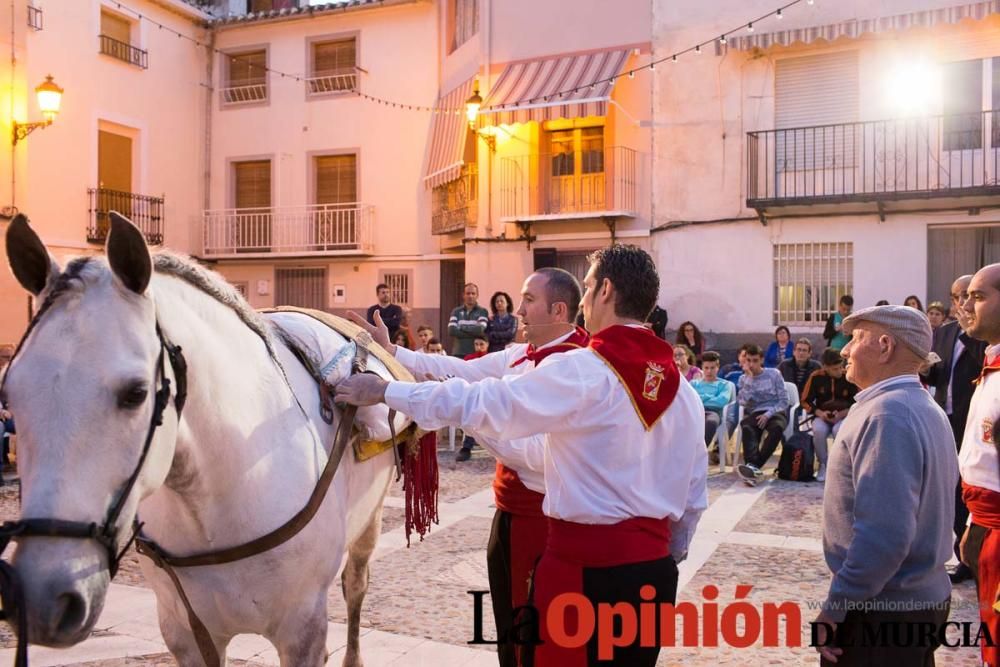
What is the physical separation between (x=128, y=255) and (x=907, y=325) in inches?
85.0

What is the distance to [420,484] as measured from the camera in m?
3.61

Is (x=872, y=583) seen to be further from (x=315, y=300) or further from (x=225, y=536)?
(x=315, y=300)

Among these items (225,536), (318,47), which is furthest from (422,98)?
(225,536)

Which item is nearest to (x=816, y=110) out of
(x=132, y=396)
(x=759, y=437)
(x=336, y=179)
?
(x=759, y=437)

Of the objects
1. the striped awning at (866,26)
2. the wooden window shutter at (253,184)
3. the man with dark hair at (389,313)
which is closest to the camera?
the man with dark hair at (389,313)

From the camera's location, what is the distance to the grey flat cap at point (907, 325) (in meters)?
2.51

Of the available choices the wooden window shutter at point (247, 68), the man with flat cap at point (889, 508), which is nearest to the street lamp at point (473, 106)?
the wooden window shutter at point (247, 68)

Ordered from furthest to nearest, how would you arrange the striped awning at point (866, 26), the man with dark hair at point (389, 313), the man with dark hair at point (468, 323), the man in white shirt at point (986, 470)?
the striped awning at point (866, 26) < the man with dark hair at point (389, 313) < the man with dark hair at point (468, 323) < the man in white shirt at point (986, 470)

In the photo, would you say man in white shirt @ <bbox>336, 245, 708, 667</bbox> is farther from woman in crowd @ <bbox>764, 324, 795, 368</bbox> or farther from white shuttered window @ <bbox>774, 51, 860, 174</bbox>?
white shuttered window @ <bbox>774, 51, 860, 174</bbox>

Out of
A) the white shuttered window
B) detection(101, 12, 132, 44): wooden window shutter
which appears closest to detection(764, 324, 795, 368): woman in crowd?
the white shuttered window

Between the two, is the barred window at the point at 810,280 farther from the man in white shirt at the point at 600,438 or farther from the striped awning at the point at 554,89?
the man in white shirt at the point at 600,438

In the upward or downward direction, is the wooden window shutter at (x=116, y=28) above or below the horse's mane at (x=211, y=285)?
above

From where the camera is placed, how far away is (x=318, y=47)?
19.3 m

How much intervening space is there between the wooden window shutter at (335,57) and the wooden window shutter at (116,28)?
395cm
